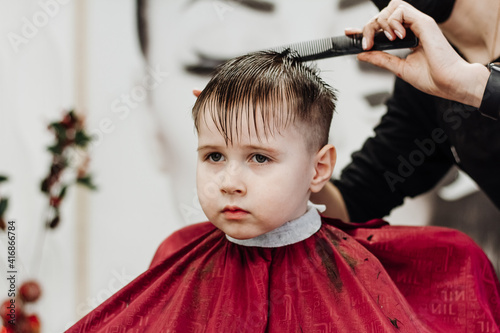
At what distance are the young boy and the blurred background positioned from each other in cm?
94

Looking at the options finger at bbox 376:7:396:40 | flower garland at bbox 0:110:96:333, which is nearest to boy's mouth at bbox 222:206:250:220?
finger at bbox 376:7:396:40

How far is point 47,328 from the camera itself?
217 cm

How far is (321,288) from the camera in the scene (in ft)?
3.16

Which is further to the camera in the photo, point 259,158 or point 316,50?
point 316,50

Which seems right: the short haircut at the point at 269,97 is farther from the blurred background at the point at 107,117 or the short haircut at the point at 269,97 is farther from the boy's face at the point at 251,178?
the blurred background at the point at 107,117

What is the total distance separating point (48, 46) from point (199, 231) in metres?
1.43

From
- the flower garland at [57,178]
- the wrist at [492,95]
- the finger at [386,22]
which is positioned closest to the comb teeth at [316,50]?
the finger at [386,22]

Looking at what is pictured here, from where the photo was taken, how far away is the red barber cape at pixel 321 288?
92 cm

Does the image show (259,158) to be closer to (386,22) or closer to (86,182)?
(386,22)

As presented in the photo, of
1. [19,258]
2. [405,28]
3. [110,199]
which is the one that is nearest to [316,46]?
[405,28]

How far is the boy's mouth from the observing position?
0.92 meters

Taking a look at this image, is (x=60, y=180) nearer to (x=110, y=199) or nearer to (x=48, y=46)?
(x=110, y=199)

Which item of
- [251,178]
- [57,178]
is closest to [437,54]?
[251,178]

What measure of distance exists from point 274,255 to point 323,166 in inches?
9.0
